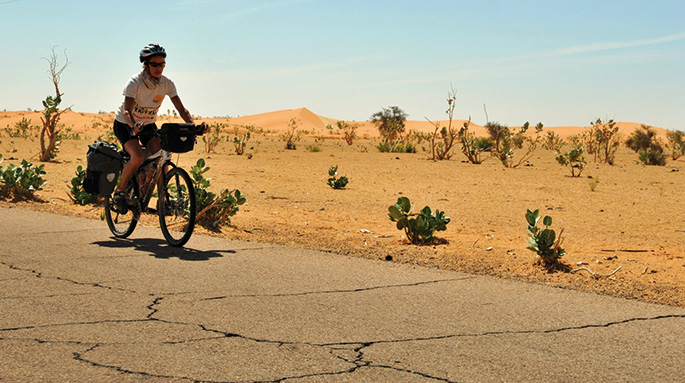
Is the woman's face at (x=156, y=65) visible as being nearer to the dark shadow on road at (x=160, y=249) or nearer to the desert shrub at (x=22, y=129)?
the dark shadow on road at (x=160, y=249)

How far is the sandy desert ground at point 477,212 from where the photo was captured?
814 centimetres

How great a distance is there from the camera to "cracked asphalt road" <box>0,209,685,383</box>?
452 centimetres

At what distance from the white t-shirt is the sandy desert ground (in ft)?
6.80

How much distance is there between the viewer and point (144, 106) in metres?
8.63

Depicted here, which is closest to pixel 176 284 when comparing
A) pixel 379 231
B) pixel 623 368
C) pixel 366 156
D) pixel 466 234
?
pixel 623 368

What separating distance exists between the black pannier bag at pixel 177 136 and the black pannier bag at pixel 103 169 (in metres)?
1.21

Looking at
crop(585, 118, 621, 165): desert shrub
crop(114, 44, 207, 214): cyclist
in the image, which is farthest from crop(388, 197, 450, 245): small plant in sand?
crop(585, 118, 621, 165): desert shrub

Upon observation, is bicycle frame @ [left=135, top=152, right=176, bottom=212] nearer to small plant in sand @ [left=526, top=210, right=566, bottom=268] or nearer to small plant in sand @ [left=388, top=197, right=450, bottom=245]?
small plant in sand @ [left=388, top=197, right=450, bottom=245]

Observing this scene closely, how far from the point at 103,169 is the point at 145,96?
1.32m

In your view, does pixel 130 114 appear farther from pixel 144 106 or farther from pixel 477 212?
pixel 477 212

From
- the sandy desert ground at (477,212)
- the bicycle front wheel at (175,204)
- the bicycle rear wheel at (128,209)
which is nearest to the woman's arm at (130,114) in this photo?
the bicycle front wheel at (175,204)

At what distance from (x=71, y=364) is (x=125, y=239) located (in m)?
5.02

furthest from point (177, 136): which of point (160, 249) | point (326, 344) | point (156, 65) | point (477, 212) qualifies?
point (477, 212)

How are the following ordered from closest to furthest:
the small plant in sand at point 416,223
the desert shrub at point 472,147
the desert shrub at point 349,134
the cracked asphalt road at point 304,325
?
the cracked asphalt road at point 304,325, the small plant in sand at point 416,223, the desert shrub at point 472,147, the desert shrub at point 349,134
